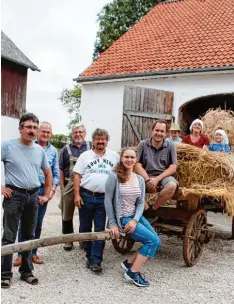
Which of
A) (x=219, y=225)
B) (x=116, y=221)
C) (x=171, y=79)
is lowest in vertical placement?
(x=219, y=225)

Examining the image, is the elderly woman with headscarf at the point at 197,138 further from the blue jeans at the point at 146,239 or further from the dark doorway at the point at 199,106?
the dark doorway at the point at 199,106

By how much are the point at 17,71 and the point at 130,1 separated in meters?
6.70

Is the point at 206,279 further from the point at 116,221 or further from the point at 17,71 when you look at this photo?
the point at 17,71

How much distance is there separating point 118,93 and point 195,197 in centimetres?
722

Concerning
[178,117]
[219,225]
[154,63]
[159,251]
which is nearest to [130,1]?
[154,63]

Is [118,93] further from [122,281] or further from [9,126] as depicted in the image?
[9,126]

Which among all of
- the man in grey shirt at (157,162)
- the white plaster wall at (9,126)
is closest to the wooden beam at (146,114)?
the man in grey shirt at (157,162)

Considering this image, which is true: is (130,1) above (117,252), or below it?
above

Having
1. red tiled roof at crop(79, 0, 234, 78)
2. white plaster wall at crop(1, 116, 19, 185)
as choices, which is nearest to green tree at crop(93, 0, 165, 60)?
red tiled roof at crop(79, 0, 234, 78)

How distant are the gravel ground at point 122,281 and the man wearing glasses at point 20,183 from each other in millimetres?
324

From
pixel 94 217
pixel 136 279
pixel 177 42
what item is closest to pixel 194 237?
pixel 136 279

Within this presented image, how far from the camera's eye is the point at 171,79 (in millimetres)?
11359

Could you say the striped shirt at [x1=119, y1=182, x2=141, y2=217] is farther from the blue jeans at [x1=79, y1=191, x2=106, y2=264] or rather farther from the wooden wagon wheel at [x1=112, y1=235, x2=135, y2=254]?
the wooden wagon wheel at [x1=112, y1=235, x2=135, y2=254]

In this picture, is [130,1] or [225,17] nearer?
[225,17]
